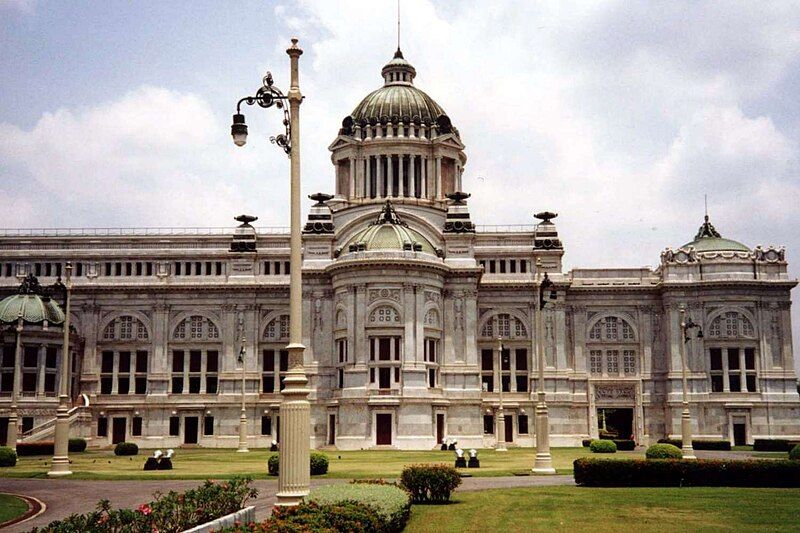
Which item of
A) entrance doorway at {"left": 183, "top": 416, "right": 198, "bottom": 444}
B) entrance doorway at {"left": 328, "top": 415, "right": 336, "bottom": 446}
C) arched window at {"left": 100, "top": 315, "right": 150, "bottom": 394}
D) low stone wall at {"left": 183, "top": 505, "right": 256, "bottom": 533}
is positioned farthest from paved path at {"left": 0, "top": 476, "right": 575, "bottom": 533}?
arched window at {"left": 100, "top": 315, "right": 150, "bottom": 394}

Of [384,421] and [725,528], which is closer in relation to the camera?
[725,528]

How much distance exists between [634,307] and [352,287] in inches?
1276

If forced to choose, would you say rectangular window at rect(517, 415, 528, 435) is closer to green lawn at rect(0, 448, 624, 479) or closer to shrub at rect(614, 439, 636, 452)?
shrub at rect(614, 439, 636, 452)

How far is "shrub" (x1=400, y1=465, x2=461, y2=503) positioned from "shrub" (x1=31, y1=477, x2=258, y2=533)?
9144mm

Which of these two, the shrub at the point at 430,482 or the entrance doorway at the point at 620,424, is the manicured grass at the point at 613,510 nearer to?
the shrub at the point at 430,482

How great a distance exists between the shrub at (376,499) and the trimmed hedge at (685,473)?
15635 millimetres

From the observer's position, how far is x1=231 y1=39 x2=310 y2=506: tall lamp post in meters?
20.5

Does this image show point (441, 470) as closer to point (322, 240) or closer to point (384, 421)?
point (384, 421)

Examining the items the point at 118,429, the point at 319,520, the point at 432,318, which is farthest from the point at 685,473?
the point at 118,429

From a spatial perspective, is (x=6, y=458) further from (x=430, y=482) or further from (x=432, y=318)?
(x=432, y=318)

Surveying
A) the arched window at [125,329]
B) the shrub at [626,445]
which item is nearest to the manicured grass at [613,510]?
the shrub at [626,445]

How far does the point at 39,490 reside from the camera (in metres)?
40.1

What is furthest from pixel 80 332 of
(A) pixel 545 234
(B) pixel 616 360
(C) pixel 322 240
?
(B) pixel 616 360

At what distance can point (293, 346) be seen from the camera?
69.0 feet
